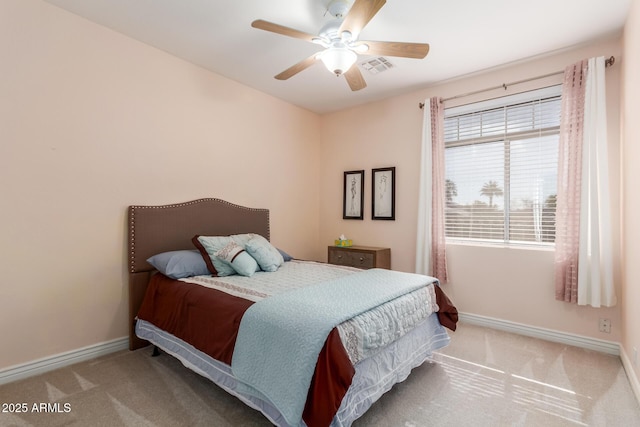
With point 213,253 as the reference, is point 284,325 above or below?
below

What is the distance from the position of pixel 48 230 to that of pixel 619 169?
4555 mm

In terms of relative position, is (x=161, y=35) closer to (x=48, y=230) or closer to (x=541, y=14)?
(x=48, y=230)

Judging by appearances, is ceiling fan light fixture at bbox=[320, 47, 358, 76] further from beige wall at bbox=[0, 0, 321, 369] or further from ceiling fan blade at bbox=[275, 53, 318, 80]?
beige wall at bbox=[0, 0, 321, 369]

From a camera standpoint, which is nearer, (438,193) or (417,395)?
(417,395)

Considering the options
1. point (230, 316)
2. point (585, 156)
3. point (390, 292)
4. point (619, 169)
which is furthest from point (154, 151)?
point (619, 169)

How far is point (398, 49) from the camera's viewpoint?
2268 mm

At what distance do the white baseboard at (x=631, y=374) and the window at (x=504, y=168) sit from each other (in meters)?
1.04

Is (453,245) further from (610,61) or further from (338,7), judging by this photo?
(338,7)

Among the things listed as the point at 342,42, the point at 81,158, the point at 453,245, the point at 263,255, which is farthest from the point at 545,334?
the point at 81,158

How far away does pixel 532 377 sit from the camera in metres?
2.35

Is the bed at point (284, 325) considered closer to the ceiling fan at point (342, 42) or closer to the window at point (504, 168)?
the window at point (504, 168)

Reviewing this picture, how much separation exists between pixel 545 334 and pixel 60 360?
4.13 meters

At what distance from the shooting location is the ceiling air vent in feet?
10.3

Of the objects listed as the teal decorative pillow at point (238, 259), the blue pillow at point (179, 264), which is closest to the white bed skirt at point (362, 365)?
the blue pillow at point (179, 264)
